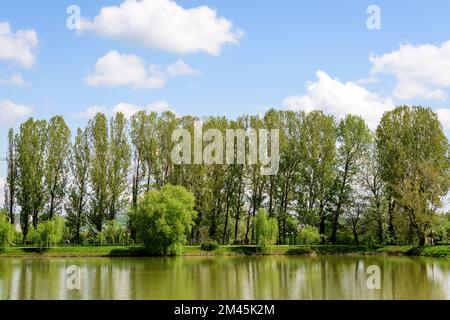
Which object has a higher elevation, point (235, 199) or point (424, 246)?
point (235, 199)

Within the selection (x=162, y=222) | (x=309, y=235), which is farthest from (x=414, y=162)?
(x=162, y=222)

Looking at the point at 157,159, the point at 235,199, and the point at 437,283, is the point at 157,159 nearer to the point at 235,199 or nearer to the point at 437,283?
the point at 235,199

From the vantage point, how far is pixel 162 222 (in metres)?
50.1

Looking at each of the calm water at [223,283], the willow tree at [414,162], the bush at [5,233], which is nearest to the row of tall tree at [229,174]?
the willow tree at [414,162]

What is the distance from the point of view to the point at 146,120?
62.2 meters

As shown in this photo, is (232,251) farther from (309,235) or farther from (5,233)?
(5,233)

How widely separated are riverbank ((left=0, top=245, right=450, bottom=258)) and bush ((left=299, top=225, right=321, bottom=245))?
1016 millimetres

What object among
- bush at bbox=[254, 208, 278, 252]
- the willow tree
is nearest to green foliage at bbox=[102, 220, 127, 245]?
bush at bbox=[254, 208, 278, 252]

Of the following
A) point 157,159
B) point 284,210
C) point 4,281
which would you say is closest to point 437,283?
point 4,281

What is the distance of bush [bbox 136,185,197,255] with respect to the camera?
50.4 m

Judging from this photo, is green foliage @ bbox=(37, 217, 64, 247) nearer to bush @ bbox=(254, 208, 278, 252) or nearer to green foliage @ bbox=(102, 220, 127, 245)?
green foliage @ bbox=(102, 220, 127, 245)

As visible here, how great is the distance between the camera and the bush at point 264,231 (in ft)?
179
